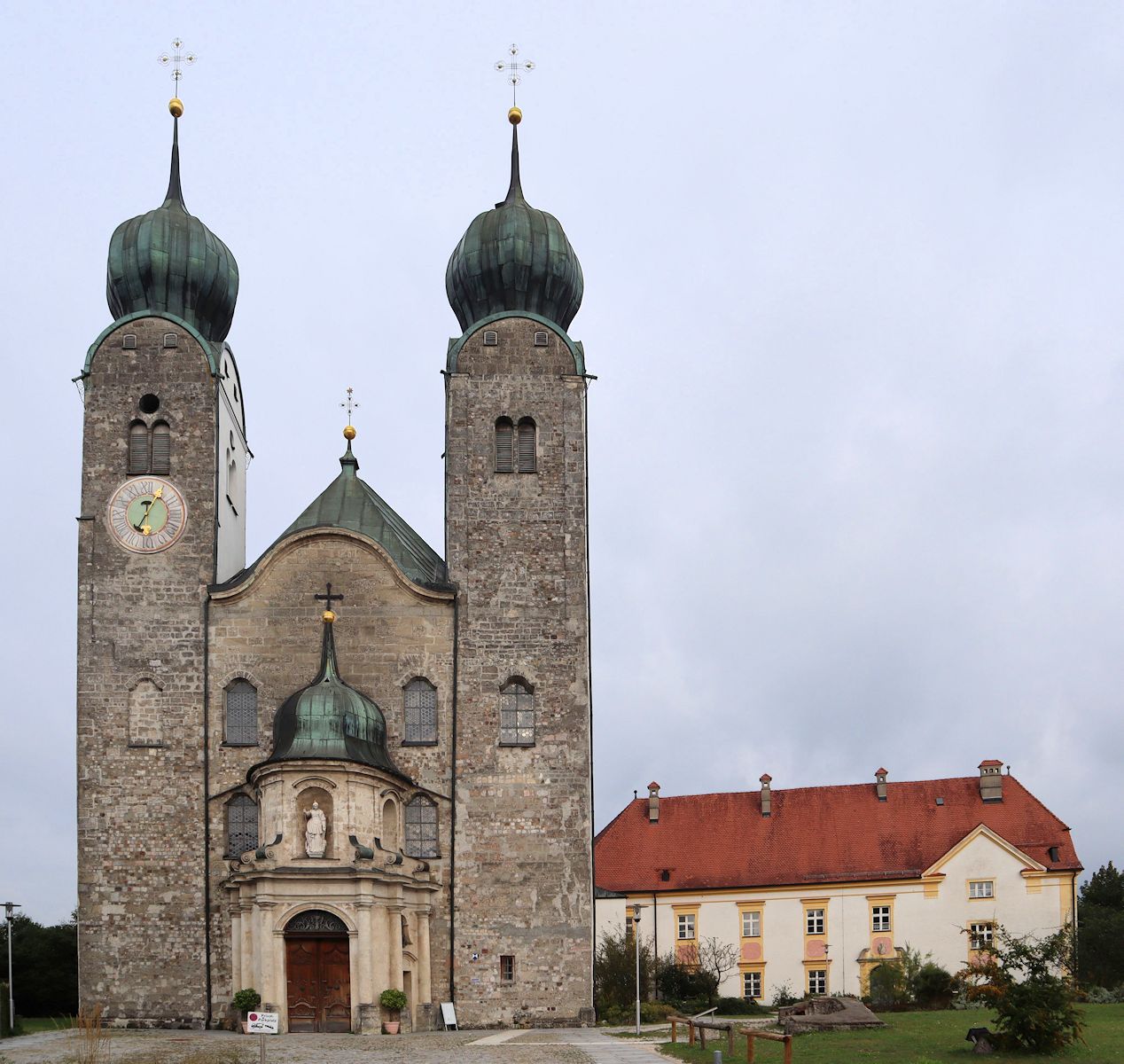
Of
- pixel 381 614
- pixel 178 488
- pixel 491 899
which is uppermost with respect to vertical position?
pixel 178 488

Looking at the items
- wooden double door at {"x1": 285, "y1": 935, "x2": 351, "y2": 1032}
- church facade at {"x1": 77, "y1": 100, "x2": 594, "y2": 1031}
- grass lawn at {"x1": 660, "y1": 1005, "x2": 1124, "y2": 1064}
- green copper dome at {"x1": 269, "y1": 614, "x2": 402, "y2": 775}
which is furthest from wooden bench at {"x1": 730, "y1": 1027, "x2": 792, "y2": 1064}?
green copper dome at {"x1": 269, "y1": 614, "x2": 402, "y2": 775}

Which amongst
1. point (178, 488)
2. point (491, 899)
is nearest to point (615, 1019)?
point (491, 899)

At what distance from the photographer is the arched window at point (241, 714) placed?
35812 millimetres

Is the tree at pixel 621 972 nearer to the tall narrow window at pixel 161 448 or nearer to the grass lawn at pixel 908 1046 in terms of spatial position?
the grass lawn at pixel 908 1046

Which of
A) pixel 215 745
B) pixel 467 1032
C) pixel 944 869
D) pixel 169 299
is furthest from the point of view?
pixel 944 869

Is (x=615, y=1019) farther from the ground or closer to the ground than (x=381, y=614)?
closer to the ground

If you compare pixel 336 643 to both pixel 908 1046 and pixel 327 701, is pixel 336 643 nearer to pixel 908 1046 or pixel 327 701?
pixel 327 701

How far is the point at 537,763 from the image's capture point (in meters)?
35.8

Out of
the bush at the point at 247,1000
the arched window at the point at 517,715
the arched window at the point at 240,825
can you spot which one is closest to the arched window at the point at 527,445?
the arched window at the point at 517,715

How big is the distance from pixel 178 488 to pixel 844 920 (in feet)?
92.5

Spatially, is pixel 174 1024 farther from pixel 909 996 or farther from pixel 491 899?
pixel 909 996

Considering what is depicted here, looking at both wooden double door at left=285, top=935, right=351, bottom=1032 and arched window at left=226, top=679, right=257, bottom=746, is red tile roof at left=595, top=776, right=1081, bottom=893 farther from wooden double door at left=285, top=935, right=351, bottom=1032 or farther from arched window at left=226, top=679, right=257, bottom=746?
wooden double door at left=285, top=935, right=351, bottom=1032

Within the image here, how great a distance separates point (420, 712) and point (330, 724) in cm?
290

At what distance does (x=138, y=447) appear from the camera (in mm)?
37281
